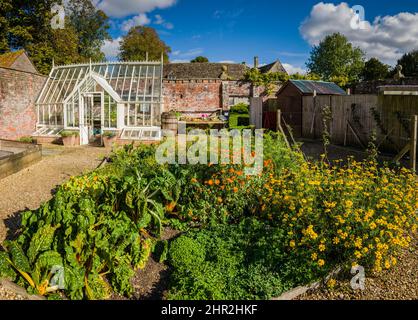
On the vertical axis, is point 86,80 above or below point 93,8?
below

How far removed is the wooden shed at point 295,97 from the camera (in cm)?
1845

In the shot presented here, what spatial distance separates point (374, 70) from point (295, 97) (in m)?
31.2

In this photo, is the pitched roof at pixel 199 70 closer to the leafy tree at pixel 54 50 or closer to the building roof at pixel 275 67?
the building roof at pixel 275 67

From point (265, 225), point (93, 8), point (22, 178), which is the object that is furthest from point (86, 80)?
point (93, 8)

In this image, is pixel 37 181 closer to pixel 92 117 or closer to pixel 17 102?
pixel 92 117

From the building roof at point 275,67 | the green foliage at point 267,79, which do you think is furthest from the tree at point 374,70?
the green foliage at point 267,79

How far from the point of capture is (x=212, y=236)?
5254 millimetres

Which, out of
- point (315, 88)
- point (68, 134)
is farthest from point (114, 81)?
point (315, 88)

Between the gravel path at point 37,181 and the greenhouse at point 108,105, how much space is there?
120 inches

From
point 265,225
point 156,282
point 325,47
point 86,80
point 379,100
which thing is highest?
point 325,47

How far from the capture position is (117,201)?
5.33 metres
